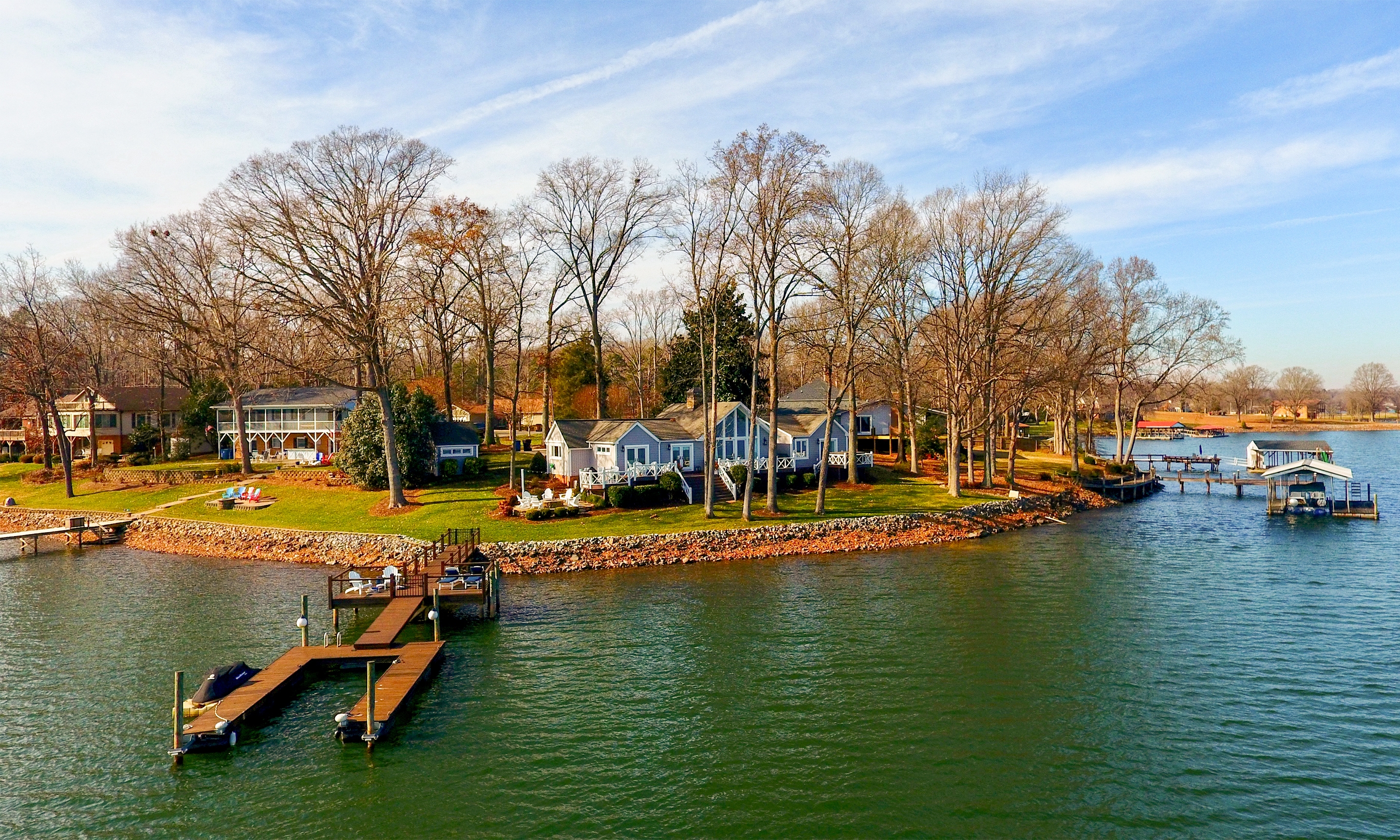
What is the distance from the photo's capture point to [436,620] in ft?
85.0

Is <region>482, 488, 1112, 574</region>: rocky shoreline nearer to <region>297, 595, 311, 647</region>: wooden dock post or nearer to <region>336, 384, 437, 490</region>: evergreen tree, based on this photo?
<region>297, 595, 311, 647</region>: wooden dock post

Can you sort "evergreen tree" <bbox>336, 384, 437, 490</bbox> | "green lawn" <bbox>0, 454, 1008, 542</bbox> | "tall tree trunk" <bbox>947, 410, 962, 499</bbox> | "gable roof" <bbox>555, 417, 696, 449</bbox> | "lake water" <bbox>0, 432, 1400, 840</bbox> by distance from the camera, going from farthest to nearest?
1. "tall tree trunk" <bbox>947, 410, 962, 499</bbox>
2. "evergreen tree" <bbox>336, 384, 437, 490</bbox>
3. "gable roof" <bbox>555, 417, 696, 449</bbox>
4. "green lawn" <bbox>0, 454, 1008, 542</bbox>
5. "lake water" <bbox>0, 432, 1400, 840</bbox>

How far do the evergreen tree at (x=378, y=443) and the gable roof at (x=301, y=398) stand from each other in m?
14.4

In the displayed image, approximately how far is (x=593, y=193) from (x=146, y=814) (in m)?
52.1

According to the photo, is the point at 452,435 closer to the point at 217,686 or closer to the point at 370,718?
the point at 217,686

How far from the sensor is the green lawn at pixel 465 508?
4075 cm

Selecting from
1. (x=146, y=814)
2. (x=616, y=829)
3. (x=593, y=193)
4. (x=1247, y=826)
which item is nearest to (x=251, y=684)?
(x=146, y=814)

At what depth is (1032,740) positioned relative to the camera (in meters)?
18.5

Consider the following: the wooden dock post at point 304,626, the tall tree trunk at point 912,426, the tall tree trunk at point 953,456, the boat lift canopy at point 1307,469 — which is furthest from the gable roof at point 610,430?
the boat lift canopy at point 1307,469

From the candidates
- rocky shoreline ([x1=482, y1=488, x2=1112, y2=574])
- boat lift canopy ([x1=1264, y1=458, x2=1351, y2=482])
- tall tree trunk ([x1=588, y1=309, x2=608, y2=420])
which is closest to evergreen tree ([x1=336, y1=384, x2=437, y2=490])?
tall tree trunk ([x1=588, y1=309, x2=608, y2=420])

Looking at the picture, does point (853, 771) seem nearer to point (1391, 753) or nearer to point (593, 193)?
point (1391, 753)

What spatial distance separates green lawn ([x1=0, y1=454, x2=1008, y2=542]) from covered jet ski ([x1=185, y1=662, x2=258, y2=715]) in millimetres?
16793

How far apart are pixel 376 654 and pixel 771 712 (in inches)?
467

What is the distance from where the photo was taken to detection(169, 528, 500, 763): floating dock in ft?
61.2
